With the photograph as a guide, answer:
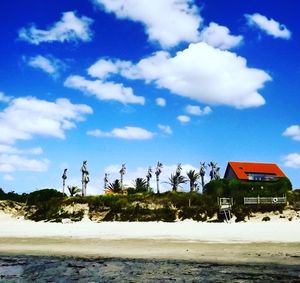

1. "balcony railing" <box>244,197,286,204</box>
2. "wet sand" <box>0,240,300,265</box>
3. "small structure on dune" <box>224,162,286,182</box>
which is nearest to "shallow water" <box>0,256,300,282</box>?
"wet sand" <box>0,240,300,265</box>

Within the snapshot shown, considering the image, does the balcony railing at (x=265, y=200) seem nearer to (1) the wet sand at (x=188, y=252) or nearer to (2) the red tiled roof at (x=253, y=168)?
(1) the wet sand at (x=188, y=252)

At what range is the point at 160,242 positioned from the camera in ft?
82.4

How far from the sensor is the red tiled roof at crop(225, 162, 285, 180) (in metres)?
78.5

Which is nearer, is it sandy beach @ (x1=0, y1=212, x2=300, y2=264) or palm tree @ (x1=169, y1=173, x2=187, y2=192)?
sandy beach @ (x1=0, y1=212, x2=300, y2=264)

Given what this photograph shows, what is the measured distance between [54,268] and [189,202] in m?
30.0

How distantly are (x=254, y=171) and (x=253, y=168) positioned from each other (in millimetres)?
1352

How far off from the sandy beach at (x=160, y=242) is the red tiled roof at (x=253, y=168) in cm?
4132

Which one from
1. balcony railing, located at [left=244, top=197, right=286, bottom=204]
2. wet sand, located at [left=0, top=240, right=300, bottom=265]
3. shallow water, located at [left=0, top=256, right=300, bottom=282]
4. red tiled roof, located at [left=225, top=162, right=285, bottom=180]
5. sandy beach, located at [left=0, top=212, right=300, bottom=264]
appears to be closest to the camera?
shallow water, located at [left=0, top=256, right=300, bottom=282]

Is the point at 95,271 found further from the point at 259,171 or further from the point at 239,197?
the point at 259,171

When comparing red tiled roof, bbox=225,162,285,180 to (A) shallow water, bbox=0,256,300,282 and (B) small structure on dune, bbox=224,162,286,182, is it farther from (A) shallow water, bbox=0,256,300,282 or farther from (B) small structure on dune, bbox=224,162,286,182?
(A) shallow water, bbox=0,256,300,282

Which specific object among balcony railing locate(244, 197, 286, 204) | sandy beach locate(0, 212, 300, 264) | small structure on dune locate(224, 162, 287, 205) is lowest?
sandy beach locate(0, 212, 300, 264)

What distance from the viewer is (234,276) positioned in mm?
12219

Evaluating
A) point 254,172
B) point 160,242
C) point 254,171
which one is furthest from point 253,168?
point 160,242

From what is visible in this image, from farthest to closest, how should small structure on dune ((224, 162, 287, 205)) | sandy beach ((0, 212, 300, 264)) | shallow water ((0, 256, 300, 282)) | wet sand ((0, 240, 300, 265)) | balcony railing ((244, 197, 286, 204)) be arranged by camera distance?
small structure on dune ((224, 162, 287, 205)) → balcony railing ((244, 197, 286, 204)) → sandy beach ((0, 212, 300, 264)) → wet sand ((0, 240, 300, 265)) → shallow water ((0, 256, 300, 282))
